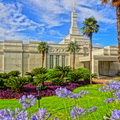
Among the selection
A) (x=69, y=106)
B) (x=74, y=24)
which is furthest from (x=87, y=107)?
(x=74, y=24)

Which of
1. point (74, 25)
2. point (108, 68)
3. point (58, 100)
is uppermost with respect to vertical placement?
point (74, 25)

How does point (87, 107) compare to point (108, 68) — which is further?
point (108, 68)

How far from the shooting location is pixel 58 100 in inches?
371

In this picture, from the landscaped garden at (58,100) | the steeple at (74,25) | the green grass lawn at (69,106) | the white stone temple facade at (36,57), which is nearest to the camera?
the landscaped garden at (58,100)

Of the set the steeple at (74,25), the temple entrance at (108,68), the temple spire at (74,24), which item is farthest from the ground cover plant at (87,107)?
the temple spire at (74,24)

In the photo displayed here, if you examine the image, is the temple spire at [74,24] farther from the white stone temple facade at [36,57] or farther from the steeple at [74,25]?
the white stone temple facade at [36,57]

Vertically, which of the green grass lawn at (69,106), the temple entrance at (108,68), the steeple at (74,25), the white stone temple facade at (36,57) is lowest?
the green grass lawn at (69,106)

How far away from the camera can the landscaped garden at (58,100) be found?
218cm

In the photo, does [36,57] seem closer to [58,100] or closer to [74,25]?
[74,25]

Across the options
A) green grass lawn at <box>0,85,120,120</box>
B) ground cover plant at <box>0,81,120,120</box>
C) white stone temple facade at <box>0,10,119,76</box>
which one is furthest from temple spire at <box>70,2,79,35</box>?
ground cover plant at <box>0,81,120,120</box>

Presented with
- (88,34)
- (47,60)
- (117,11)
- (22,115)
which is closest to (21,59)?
(47,60)

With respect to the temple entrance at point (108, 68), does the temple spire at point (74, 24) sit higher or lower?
higher

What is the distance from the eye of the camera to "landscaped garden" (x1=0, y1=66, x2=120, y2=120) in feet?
7.14

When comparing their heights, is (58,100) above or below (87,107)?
below
